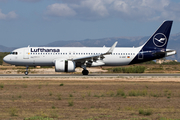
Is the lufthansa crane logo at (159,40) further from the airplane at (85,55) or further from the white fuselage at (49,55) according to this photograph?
the white fuselage at (49,55)

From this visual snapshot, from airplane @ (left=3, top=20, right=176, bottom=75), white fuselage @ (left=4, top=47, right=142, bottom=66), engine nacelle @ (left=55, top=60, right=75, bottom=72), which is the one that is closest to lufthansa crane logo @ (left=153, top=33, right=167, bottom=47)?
airplane @ (left=3, top=20, right=176, bottom=75)

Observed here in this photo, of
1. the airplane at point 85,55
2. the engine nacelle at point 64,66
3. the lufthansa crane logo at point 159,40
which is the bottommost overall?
the engine nacelle at point 64,66

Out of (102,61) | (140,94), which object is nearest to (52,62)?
(102,61)

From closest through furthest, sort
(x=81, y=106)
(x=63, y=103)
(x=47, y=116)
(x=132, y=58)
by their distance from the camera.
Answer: (x=47, y=116) < (x=81, y=106) < (x=63, y=103) < (x=132, y=58)

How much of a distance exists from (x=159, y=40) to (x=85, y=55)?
1119 cm

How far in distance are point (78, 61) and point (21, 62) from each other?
8.00 meters

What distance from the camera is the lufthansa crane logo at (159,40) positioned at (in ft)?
128

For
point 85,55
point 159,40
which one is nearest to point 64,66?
point 85,55

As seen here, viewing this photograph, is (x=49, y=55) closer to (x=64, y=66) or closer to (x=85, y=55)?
(x=64, y=66)

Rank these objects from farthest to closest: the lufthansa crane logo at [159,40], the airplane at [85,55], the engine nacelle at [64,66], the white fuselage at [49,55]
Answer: the lufthansa crane logo at [159,40] → the white fuselage at [49,55] → the airplane at [85,55] → the engine nacelle at [64,66]

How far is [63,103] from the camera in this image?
48.3 feet

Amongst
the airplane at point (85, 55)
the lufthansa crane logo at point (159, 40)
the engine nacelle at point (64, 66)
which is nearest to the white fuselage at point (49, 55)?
the airplane at point (85, 55)

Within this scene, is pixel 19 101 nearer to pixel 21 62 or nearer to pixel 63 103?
pixel 63 103

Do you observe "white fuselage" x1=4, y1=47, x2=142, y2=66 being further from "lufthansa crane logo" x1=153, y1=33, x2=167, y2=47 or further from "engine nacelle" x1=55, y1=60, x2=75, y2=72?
"lufthansa crane logo" x1=153, y1=33, x2=167, y2=47
